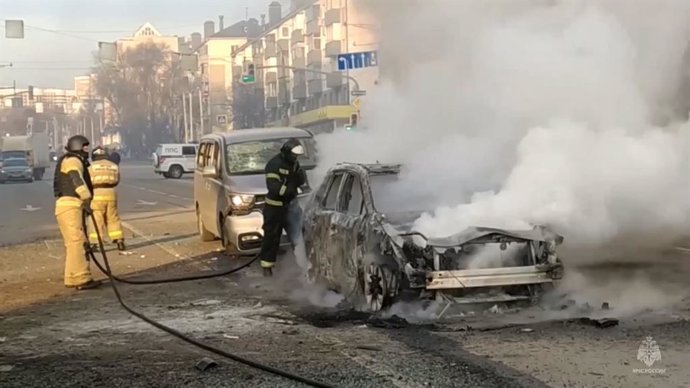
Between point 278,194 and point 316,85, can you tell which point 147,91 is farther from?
point 278,194

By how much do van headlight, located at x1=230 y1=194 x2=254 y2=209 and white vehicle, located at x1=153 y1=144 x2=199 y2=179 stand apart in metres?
36.8

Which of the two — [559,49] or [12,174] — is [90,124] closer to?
[12,174]

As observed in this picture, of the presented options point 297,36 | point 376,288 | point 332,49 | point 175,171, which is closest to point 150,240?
point 376,288

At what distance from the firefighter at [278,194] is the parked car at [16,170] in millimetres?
41489

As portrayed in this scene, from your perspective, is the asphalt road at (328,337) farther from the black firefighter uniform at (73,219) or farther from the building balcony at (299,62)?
the building balcony at (299,62)

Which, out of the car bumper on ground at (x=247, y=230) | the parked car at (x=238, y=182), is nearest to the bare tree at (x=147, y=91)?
the parked car at (x=238, y=182)

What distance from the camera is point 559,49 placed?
9102mm

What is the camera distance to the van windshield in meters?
12.9

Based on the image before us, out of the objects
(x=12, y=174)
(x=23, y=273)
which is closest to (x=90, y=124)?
(x=12, y=174)

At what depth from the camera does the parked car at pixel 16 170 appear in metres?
48.6

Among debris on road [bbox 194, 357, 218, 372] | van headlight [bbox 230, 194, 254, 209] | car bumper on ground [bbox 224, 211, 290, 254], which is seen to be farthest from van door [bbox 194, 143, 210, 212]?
debris on road [bbox 194, 357, 218, 372]

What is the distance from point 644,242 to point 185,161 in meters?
39.9

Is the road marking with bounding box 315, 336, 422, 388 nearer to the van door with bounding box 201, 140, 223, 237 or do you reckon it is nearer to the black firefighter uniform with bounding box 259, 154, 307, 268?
the black firefighter uniform with bounding box 259, 154, 307, 268

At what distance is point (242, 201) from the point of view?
12219 millimetres
